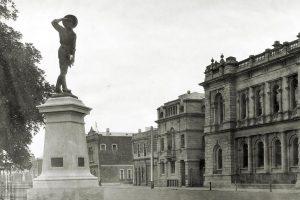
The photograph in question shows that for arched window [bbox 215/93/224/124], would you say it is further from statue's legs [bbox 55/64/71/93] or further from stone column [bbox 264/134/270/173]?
statue's legs [bbox 55/64/71/93]

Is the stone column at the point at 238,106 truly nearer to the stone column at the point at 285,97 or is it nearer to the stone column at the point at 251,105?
the stone column at the point at 251,105

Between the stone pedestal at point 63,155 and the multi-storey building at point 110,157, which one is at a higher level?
the stone pedestal at point 63,155

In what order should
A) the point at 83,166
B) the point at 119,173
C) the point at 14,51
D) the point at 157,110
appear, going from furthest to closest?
1. the point at 119,173
2. the point at 157,110
3. the point at 14,51
4. the point at 83,166

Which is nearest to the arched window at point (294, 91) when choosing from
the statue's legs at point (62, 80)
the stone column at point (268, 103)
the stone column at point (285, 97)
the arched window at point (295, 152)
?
the stone column at point (285, 97)

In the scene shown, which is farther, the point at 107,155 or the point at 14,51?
the point at 107,155


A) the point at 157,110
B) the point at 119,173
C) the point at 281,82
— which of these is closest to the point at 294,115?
the point at 281,82

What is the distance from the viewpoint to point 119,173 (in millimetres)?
94938

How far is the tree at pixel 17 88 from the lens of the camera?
23.5 metres

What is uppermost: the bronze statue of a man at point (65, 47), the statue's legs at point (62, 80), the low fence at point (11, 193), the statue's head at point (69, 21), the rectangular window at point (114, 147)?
the statue's head at point (69, 21)

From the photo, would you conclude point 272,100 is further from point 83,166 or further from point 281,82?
point 83,166

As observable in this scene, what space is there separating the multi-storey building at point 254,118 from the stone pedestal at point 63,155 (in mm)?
30821

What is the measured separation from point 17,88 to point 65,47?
31.4 feet

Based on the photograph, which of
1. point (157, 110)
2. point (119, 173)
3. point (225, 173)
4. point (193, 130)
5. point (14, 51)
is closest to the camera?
point (14, 51)

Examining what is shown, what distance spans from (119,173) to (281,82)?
53.5 m
